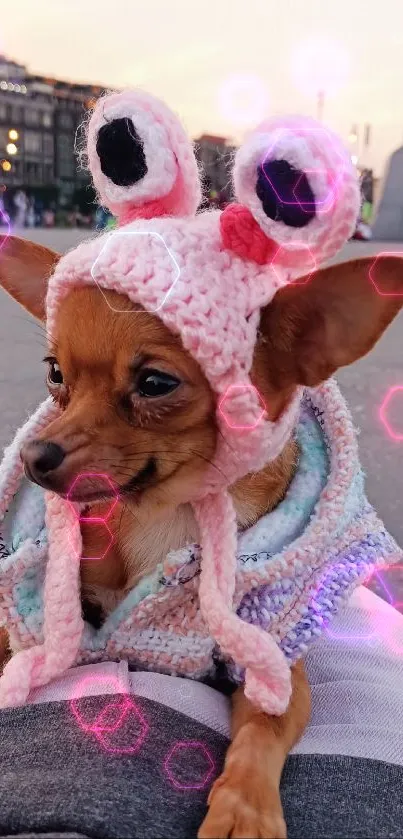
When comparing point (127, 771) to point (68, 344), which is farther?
point (68, 344)

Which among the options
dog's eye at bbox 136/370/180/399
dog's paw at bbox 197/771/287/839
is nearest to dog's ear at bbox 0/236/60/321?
dog's eye at bbox 136/370/180/399

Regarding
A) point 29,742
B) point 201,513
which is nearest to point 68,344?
point 201,513

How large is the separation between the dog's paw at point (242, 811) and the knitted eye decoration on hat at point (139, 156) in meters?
0.63

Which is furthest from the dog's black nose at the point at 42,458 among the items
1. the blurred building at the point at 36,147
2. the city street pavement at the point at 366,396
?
the blurred building at the point at 36,147

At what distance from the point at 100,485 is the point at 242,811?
0.33m

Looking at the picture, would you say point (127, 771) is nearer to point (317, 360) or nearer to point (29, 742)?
point (29, 742)

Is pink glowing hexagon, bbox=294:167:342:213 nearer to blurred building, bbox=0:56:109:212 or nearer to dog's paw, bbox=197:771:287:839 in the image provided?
dog's paw, bbox=197:771:287:839

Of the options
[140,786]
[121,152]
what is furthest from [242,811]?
[121,152]

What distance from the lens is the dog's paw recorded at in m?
0.65

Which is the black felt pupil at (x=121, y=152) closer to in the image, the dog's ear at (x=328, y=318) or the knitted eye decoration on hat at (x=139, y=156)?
the knitted eye decoration on hat at (x=139, y=156)

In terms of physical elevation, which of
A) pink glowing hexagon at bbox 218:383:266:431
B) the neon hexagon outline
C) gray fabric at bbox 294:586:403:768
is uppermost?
the neon hexagon outline

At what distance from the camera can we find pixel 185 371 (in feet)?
2.55

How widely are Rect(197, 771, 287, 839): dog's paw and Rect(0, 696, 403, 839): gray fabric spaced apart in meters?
0.02

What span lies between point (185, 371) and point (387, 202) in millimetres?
9619
